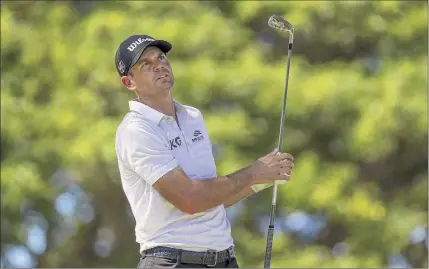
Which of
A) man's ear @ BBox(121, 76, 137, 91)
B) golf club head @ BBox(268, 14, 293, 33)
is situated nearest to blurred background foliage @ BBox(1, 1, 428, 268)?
golf club head @ BBox(268, 14, 293, 33)

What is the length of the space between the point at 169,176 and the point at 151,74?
377 mm

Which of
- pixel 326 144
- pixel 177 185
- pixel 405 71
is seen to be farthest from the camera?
pixel 326 144

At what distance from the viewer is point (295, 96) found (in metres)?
9.90

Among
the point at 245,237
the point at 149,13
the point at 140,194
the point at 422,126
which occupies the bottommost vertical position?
the point at 140,194

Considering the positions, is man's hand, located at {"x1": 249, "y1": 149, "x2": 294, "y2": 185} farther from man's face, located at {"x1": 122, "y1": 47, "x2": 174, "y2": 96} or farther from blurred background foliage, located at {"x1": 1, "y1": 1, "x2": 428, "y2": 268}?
blurred background foliage, located at {"x1": 1, "y1": 1, "x2": 428, "y2": 268}

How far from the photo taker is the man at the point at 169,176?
335 centimetres

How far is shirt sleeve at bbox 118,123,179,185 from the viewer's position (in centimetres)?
334

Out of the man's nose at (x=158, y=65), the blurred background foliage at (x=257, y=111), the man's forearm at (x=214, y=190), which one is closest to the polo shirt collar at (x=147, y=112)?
the man's nose at (x=158, y=65)

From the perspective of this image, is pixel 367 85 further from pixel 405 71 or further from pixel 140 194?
pixel 140 194

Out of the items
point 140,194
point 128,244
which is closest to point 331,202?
point 128,244

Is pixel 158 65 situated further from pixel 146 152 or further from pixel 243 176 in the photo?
pixel 243 176

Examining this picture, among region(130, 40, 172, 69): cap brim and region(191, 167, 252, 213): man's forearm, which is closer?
region(191, 167, 252, 213): man's forearm

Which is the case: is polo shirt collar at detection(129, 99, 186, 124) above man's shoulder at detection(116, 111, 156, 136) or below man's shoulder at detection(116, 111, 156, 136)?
above

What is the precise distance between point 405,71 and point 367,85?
0.36 meters
